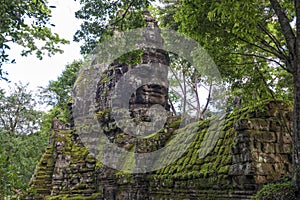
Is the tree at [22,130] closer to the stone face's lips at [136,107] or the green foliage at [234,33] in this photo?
the stone face's lips at [136,107]

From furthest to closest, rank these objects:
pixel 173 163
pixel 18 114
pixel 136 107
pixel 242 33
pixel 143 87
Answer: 1. pixel 18 114
2. pixel 143 87
3. pixel 136 107
4. pixel 173 163
5. pixel 242 33

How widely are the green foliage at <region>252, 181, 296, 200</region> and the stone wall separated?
429 millimetres

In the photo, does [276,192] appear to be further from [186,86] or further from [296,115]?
[186,86]

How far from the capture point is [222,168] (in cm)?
705

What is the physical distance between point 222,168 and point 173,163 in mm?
2768

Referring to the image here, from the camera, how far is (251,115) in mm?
6926

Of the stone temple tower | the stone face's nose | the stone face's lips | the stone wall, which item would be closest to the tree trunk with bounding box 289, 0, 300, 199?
the stone wall

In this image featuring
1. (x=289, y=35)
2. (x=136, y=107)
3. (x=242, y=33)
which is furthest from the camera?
(x=136, y=107)

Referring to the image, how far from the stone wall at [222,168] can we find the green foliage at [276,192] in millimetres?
429

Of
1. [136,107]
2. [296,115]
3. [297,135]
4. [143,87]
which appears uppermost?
[143,87]

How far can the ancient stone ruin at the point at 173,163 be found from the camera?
6.48m

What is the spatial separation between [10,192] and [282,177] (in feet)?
15.5

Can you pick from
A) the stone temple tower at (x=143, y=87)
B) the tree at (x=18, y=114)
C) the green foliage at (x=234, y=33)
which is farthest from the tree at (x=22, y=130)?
the green foliage at (x=234, y=33)

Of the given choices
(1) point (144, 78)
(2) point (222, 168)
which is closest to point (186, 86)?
(1) point (144, 78)
